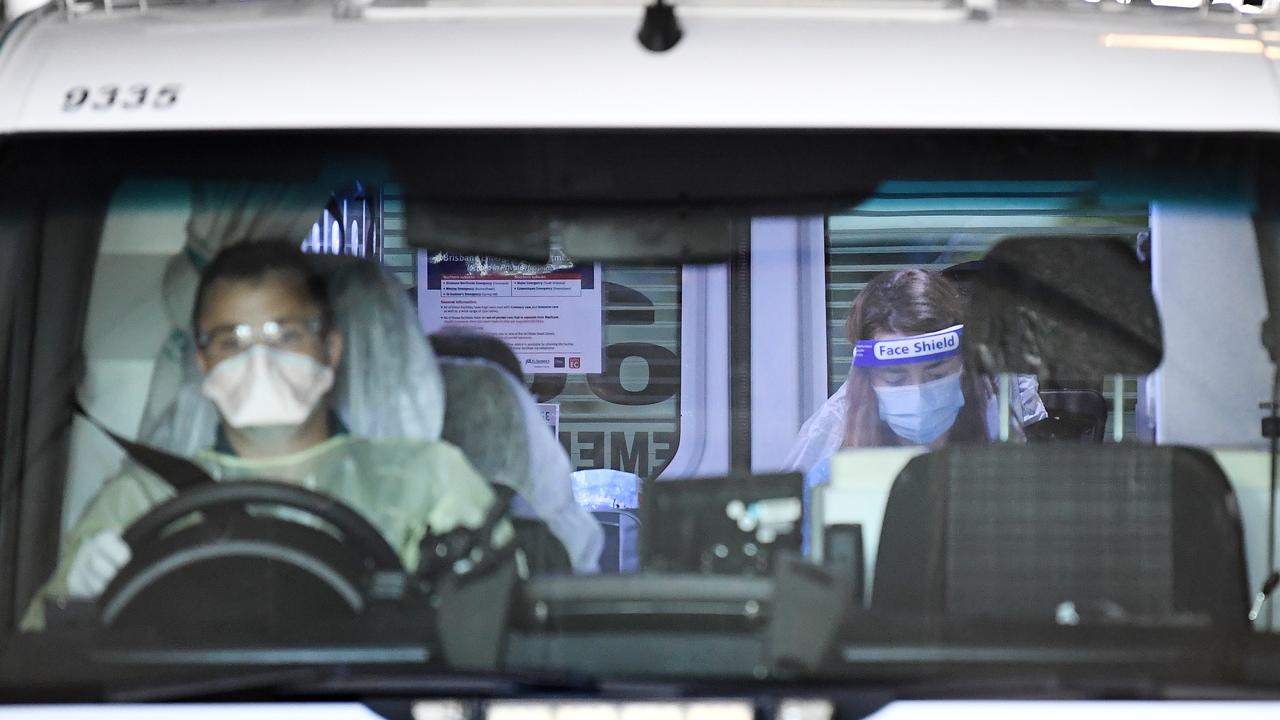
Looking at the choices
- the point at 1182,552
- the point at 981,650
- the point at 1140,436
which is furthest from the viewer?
the point at 1140,436

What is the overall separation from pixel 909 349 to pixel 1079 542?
164cm

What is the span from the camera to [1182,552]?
2277 millimetres

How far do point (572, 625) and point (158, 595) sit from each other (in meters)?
0.56

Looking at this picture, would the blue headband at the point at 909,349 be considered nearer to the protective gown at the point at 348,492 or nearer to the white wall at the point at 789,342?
the white wall at the point at 789,342

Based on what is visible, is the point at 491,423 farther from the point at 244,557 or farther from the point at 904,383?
the point at 904,383

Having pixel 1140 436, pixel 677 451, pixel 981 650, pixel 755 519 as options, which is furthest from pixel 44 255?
pixel 677 451

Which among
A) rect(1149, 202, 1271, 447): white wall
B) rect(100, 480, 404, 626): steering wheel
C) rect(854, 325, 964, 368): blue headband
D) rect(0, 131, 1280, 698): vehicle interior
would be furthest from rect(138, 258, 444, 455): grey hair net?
rect(854, 325, 964, 368): blue headband

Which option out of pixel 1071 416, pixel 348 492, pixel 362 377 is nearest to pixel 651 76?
pixel 362 377

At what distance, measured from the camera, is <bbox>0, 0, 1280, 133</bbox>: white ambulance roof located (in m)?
2.24

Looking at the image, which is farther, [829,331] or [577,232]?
[829,331]

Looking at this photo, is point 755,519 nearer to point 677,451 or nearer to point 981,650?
point 981,650

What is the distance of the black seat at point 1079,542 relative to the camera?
7.29ft

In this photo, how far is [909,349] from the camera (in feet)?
12.7

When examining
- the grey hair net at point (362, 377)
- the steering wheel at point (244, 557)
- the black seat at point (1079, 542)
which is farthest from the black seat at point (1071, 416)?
the steering wheel at point (244, 557)
